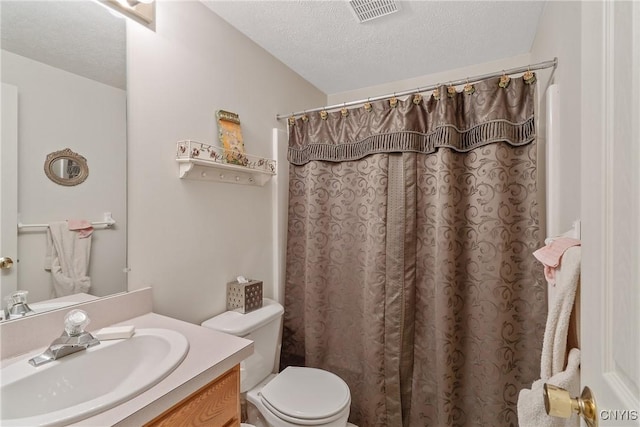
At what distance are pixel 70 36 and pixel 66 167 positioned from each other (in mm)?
481

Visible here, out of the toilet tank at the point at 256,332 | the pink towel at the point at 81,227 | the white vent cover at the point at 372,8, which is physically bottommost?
the toilet tank at the point at 256,332

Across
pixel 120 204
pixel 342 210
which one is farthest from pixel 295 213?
pixel 120 204

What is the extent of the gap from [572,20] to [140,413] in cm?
174

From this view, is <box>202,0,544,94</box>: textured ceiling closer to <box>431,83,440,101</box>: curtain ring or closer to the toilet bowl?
<box>431,83,440,101</box>: curtain ring

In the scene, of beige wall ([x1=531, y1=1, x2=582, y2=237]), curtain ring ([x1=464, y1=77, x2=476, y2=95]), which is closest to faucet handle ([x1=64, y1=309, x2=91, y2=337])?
beige wall ([x1=531, y1=1, x2=582, y2=237])

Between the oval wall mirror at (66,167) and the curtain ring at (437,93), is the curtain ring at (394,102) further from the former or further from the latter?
the oval wall mirror at (66,167)

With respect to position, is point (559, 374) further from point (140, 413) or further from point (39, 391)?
point (39, 391)

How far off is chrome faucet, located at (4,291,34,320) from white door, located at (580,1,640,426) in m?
1.43

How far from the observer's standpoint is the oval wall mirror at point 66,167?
96cm

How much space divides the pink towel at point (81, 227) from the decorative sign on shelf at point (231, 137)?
0.65 metres

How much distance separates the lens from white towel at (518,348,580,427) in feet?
2.27

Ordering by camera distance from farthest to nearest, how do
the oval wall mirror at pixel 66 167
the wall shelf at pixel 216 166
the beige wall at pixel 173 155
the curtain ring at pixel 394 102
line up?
the curtain ring at pixel 394 102
the wall shelf at pixel 216 166
the beige wall at pixel 173 155
the oval wall mirror at pixel 66 167

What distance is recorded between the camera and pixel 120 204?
1.14 m

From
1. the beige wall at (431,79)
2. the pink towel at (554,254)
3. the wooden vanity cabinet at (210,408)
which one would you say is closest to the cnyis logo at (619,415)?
the pink towel at (554,254)
